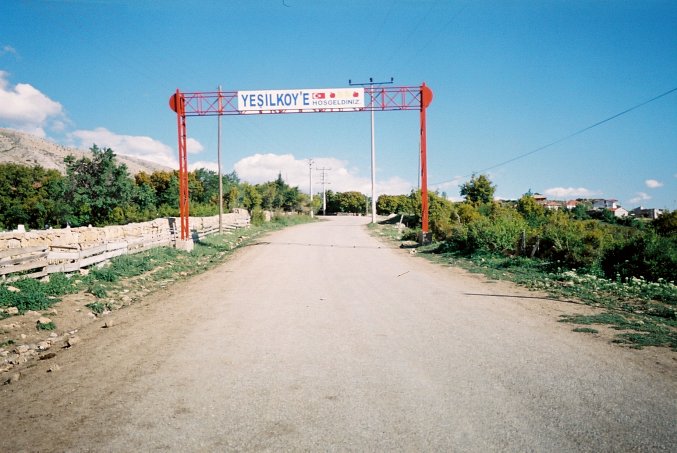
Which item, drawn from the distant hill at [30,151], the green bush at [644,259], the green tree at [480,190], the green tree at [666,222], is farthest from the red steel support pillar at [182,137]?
the distant hill at [30,151]

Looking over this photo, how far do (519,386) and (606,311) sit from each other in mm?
4537

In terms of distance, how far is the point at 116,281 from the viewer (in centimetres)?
1090

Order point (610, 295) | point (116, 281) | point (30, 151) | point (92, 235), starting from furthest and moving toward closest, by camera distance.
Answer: point (30, 151)
point (92, 235)
point (116, 281)
point (610, 295)

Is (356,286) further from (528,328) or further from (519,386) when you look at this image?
(519,386)

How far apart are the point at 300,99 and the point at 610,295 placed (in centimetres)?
1513

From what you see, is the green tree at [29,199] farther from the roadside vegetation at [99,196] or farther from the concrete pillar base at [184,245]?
the concrete pillar base at [184,245]

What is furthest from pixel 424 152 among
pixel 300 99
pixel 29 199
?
pixel 29 199

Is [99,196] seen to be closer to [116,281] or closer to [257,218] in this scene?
[257,218]

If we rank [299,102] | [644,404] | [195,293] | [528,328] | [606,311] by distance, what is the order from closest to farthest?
[644,404], [528,328], [606,311], [195,293], [299,102]

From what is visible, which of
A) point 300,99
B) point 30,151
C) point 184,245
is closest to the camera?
point 184,245

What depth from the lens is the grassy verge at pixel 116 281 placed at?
8.00 m

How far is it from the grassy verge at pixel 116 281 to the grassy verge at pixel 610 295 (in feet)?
31.7

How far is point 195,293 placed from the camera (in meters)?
10.1

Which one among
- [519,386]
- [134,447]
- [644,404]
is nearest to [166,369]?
[134,447]
